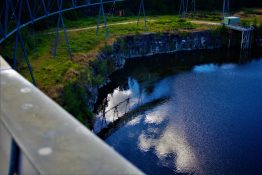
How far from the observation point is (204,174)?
17156 mm

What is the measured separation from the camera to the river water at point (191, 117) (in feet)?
60.2

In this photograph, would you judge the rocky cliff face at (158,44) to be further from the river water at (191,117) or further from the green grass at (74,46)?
the river water at (191,117)

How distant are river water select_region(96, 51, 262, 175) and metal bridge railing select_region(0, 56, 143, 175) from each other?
51.7 ft

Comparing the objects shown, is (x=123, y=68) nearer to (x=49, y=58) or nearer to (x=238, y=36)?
(x=49, y=58)

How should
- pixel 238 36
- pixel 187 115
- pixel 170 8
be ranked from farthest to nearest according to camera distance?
pixel 170 8 < pixel 238 36 < pixel 187 115

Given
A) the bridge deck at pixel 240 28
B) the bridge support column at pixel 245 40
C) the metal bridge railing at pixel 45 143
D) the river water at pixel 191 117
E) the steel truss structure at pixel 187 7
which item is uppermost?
the metal bridge railing at pixel 45 143

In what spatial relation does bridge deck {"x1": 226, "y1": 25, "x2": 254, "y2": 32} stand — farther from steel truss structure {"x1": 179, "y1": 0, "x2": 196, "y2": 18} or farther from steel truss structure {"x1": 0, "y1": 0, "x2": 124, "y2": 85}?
steel truss structure {"x1": 0, "y1": 0, "x2": 124, "y2": 85}

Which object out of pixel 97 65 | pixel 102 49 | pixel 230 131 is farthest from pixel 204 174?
pixel 102 49

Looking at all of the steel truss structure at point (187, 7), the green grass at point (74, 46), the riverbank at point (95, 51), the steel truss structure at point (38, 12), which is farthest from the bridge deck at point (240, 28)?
the steel truss structure at point (187, 7)

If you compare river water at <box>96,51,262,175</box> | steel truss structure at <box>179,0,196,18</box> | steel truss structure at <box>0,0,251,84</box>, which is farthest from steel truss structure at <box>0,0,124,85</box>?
steel truss structure at <box>179,0,196,18</box>

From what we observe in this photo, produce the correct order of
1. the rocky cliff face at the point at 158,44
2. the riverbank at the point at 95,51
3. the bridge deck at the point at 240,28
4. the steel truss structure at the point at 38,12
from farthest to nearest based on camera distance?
the bridge deck at the point at 240,28
the rocky cliff face at the point at 158,44
the riverbank at the point at 95,51
the steel truss structure at the point at 38,12

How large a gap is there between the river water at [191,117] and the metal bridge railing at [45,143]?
15.8 meters

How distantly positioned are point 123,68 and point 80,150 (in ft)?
107

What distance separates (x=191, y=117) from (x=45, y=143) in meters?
21.7
